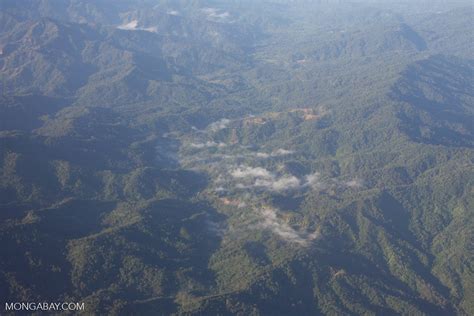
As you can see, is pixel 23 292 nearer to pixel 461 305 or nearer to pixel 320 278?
pixel 320 278

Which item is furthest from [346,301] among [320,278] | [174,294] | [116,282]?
[116,282]

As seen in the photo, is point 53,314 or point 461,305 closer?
point 53,314

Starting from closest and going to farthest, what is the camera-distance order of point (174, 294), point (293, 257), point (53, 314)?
point (53, 314)
point (174, 294)
point (293, 257)

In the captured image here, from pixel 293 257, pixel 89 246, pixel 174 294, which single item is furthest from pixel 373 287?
pixel 89 246

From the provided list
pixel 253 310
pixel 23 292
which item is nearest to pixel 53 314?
pixel 23 292

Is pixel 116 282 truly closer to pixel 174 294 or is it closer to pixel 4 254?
pixel 174 294

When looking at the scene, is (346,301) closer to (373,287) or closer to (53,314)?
(373,287)

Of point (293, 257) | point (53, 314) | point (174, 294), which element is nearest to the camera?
point (53, 314)

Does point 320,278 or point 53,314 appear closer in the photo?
point 53,314
